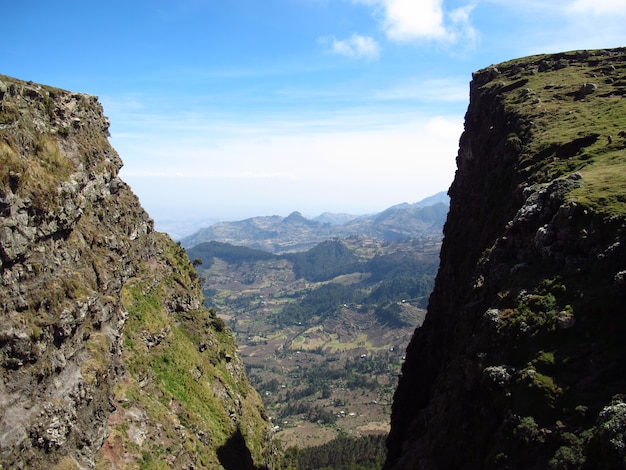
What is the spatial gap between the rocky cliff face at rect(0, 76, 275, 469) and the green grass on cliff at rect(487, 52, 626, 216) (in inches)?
1910

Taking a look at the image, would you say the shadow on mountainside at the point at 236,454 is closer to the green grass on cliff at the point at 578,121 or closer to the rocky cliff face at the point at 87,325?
the rocky cliff face at the point at 87,325

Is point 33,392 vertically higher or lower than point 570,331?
lower

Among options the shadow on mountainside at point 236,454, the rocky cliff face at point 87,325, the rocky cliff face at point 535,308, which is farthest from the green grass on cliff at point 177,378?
the rocky cliff face at point 535,308

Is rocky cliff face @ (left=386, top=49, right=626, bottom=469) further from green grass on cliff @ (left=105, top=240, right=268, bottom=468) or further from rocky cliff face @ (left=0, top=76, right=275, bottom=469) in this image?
rocky cliff face @ (left=0, top=76, right=275, bottom=469)

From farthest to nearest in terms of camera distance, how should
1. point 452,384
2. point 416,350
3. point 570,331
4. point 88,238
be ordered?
1. point 416,350
2. point 88,238
3. point 452,384
4. point 570,331

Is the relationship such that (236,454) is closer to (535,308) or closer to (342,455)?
(535,308)

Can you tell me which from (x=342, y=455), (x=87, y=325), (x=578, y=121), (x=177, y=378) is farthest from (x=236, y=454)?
(x=342, y=455)

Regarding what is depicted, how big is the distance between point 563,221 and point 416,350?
41.6 metres

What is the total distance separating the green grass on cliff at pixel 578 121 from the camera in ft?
129

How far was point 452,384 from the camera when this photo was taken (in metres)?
Answer: 41.8

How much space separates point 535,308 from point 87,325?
145 ft

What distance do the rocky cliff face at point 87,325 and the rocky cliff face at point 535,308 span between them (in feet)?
98.5

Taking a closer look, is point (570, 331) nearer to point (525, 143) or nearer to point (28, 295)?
point (525, 143)

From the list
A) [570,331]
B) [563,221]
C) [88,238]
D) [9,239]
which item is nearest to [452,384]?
[570,331]
